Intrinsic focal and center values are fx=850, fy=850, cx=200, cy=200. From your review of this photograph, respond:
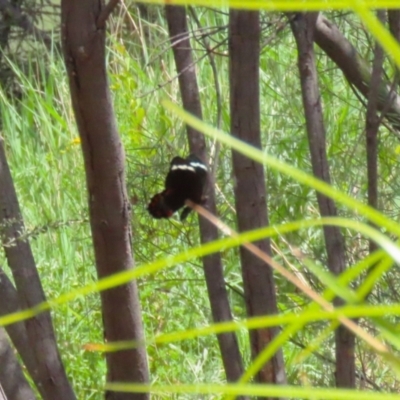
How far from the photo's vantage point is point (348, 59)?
2102 mm

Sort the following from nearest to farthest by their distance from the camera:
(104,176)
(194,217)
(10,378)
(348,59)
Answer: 1. (104,176)
2. (10,378)
3. (348,59)
4. (194,217)

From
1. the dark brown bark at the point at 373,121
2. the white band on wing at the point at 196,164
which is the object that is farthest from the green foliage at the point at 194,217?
the dark brown bark at the point at 373,121

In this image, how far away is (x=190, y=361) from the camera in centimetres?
295

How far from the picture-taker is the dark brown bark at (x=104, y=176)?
1497mm

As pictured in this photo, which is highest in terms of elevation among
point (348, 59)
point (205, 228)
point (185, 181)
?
point (348, 59)

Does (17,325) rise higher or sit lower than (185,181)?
lower

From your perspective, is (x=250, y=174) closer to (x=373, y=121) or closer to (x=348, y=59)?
(x=373, y=121)

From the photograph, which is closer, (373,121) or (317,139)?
(373,121)

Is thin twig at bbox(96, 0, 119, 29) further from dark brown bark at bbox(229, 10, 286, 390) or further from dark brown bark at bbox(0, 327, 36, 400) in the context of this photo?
dark brown bark at bbox(0, 327, 36, 400)

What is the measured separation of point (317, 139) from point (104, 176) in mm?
422

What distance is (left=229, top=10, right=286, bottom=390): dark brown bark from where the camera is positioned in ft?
5.19

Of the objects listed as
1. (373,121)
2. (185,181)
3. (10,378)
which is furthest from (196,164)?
(10,378)

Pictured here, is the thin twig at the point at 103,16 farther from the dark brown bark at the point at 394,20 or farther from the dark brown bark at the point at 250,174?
the dark brown bark at the point at 394,20

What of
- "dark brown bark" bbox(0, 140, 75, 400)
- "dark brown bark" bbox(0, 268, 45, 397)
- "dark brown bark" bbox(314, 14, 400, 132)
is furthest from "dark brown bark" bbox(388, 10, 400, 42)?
"dark brown bark" bbox(0, 268, 45, 397)
